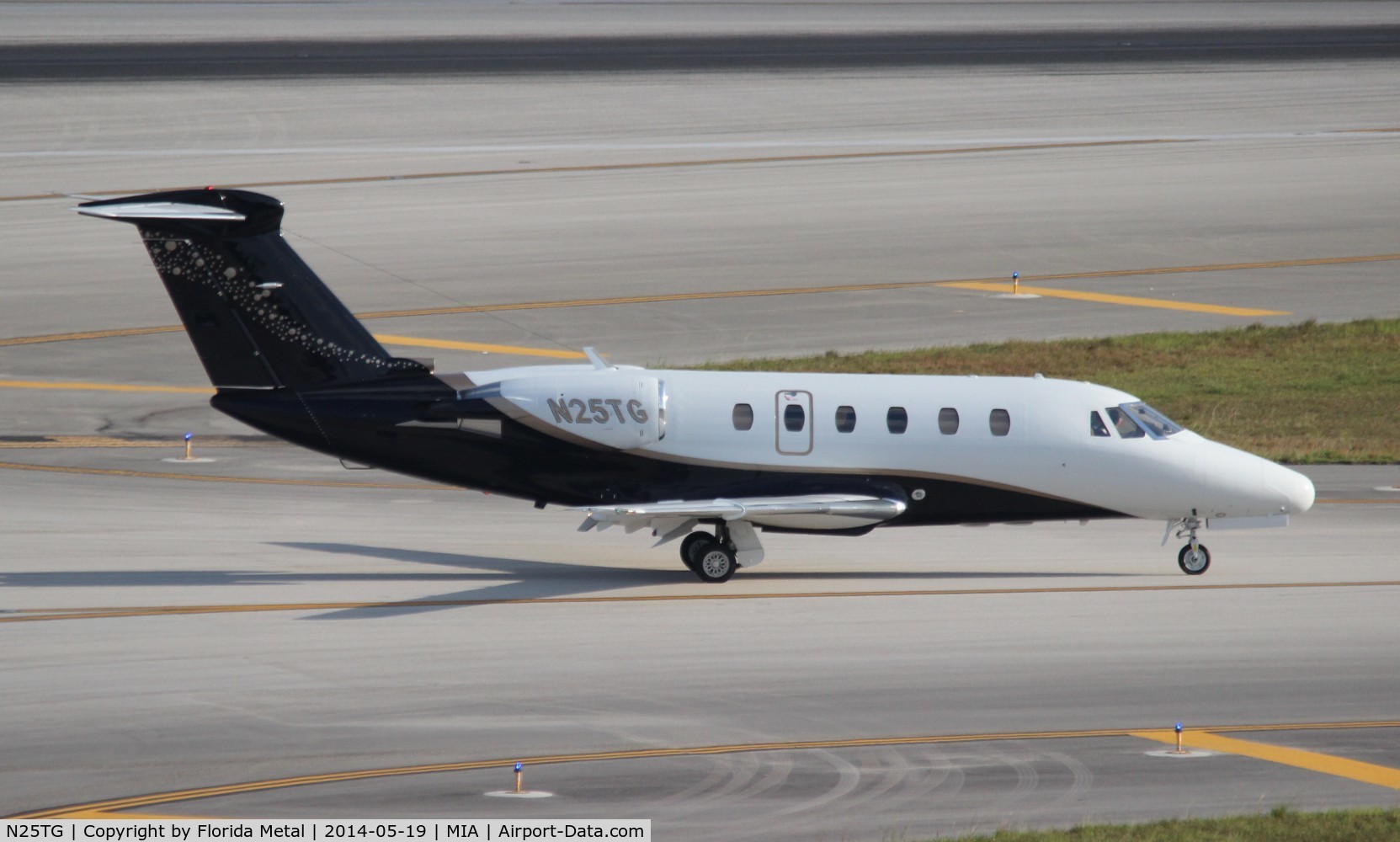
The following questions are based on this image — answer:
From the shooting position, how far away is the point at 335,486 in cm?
3269

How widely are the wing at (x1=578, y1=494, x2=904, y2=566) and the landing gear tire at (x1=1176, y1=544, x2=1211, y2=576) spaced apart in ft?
14.6

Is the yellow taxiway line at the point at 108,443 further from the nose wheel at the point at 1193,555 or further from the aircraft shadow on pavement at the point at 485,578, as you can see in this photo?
the nose wheel at the point at 1193,555

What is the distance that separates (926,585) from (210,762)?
11752 millimetres

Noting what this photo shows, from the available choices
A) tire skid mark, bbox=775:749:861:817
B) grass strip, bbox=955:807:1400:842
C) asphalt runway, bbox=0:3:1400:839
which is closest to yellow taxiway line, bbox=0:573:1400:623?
asphalt runway, bbox=0:3:1400:839

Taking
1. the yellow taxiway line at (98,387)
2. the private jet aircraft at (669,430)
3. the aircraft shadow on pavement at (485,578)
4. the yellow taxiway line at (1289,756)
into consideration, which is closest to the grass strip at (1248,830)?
the yellow taxiway line at (1289,756)

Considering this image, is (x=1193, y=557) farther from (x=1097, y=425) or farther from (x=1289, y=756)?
(x=1289, y=756)

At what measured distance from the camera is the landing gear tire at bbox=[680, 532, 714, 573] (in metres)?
25.8

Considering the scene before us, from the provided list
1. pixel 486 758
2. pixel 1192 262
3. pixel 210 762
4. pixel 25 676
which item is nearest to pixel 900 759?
pixel 486 758

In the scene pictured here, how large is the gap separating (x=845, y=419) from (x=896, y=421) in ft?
2.45

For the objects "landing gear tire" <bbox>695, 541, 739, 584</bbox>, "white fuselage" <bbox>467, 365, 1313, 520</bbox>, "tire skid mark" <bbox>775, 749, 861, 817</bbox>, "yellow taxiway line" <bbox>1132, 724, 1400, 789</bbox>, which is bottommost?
"tire skid mark" <bbox>775, 749, 861, 817</bbox>

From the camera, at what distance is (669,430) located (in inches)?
998

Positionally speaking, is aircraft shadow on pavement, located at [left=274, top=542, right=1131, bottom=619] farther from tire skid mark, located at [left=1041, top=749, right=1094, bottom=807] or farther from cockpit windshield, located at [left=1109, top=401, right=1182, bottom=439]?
tire skid mark, located at [left=1041, top=749, right=1094, bottom=807]

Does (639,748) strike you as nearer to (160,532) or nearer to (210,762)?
(210,762)

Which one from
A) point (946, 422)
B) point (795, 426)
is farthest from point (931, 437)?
point (795, 426)
